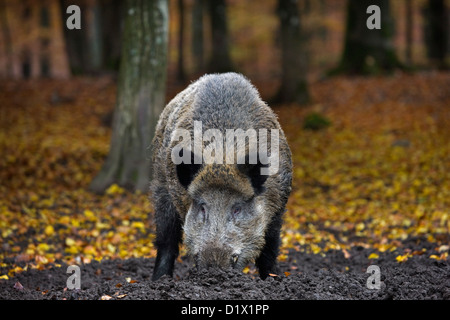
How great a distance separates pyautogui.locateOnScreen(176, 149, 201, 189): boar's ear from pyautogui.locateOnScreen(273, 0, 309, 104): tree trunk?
520 inches

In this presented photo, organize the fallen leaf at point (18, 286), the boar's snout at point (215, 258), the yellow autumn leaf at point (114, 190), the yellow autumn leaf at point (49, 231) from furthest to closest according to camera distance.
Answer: the yellow autumn leaf at point (114, 190) < the yellow autumn leaf at point (49, 231) < the fallen leaf at point (18, 286) < the boar's snout at point (215, 258)

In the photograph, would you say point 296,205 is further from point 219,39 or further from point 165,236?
point 219,39

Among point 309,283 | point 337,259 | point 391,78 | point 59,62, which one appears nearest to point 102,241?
point 337,259

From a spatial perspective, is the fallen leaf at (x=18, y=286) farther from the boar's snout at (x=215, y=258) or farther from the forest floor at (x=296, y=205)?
the boar's snout at (x=215, y=258)

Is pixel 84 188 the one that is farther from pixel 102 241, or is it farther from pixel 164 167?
pixel 164 167

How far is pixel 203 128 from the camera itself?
5.49m

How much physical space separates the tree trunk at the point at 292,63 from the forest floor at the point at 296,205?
18.5 inches

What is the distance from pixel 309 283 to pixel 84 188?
7253 millimetres

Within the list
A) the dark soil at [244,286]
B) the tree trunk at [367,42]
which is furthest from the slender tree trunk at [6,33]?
the dark soil at [244,286]

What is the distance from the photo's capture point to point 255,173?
5164 millimetres

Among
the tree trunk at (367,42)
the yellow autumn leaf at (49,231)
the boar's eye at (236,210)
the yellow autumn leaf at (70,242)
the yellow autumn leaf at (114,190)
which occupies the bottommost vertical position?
the yellow autumn leaf at (70,242)

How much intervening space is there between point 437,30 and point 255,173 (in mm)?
23525

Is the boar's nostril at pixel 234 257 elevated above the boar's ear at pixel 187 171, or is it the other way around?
the boar's ear at pixel 187 171

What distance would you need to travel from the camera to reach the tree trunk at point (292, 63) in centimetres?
1775
